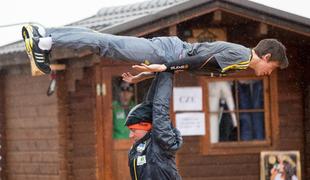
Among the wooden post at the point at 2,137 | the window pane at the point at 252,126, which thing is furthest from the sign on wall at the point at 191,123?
the wooden post at the point at 2,137

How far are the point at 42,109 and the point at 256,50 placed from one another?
248 inches

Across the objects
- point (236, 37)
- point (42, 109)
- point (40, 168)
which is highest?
point (236, 37)

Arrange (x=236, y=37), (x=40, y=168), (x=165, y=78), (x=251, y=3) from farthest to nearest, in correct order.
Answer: (x=40, y=168), (x=236, y=37), (x=251, y=3), (x=165, y=78)

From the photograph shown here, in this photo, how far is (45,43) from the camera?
19.8 feet

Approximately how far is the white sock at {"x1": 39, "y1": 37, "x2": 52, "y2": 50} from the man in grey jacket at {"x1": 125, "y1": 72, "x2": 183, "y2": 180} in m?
0.93

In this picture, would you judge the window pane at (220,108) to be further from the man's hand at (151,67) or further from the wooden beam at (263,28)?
the man's hand at (151,67)

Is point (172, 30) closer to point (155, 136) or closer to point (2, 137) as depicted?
point (2, 137)

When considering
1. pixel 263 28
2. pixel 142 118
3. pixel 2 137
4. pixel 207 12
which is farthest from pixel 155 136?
pixel 2 137

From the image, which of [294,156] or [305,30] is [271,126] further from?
[305,30]

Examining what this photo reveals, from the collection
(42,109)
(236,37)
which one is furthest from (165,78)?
(42,109)

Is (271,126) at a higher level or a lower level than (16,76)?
lower

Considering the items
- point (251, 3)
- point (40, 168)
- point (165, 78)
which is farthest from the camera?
point (40, 168)

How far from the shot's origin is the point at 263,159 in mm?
11070

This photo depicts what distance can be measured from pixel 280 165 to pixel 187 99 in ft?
5.94
